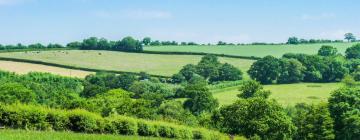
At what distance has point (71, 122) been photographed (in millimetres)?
53125

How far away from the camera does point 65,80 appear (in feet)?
641

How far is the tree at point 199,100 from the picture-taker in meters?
168

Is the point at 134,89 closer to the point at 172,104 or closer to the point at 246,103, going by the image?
the point at 172,104

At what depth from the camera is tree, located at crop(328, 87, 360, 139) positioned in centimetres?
12400

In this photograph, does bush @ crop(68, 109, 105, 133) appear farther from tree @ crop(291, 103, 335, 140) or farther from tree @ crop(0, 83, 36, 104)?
tree @ crop(0, 83, 36, 104)

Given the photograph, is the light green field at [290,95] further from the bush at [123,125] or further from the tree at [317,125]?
the bush at [123,125]

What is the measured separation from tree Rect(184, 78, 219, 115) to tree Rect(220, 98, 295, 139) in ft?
151

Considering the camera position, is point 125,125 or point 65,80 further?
point 65,80

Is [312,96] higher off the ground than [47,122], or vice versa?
[47,122]

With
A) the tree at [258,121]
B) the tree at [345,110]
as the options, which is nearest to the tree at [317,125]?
the tree at [345,110]

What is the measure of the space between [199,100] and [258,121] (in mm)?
53888

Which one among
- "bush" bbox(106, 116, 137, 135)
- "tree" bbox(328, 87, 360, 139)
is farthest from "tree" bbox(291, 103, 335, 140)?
"bush" bbox(106, 116, 137, 135)

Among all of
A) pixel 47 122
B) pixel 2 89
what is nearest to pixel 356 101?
pixel 2 89

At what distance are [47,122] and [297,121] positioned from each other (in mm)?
88392
